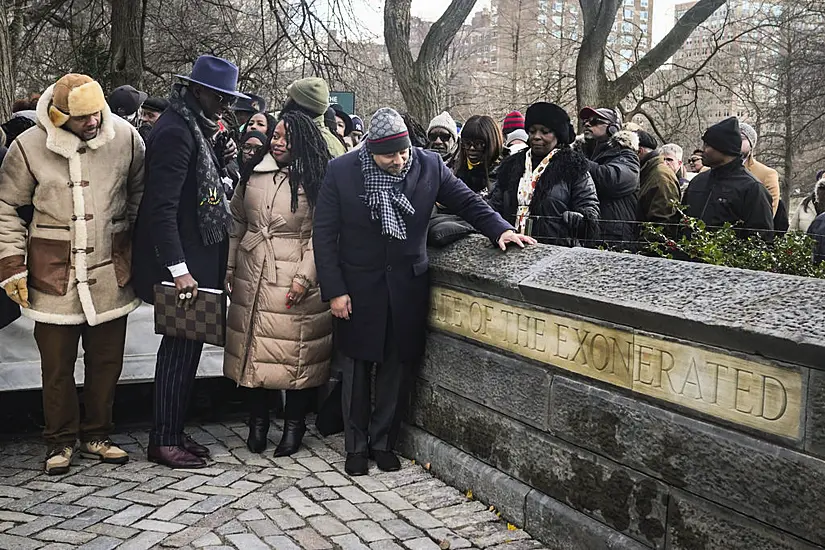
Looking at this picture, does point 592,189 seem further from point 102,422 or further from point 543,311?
point 102,422

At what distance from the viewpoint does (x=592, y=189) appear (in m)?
5.16

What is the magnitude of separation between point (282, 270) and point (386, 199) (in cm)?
73

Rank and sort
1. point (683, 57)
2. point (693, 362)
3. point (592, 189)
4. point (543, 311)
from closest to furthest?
1. point (693, 362)
2. point (543, 311)
3. point (592, 189)
4. point (683, 57)

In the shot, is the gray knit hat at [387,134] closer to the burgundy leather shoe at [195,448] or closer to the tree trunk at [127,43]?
the burgundy leather shoe at [195,448]

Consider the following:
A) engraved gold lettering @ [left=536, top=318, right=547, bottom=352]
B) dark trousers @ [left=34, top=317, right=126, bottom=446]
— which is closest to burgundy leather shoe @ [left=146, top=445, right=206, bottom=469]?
dark trousers @ [left=34, top=317, right=126, bottom=446]

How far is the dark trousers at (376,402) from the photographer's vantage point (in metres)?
4.91

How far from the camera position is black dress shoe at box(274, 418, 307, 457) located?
5.15m

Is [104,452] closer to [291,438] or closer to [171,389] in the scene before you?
[171,389]

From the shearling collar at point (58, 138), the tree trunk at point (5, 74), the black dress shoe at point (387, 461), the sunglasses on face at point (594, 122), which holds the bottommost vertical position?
the black dress shoe at point (387, 461)

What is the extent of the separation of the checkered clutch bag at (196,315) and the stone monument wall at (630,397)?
1.05 metres

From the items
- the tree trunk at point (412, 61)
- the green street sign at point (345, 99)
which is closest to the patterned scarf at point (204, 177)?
the green street sign at point (345, 99)

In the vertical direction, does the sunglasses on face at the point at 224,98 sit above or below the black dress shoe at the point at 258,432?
above

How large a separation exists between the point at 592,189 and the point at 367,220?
1259 millimetres

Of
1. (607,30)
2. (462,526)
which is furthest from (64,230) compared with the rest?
(607,30)
